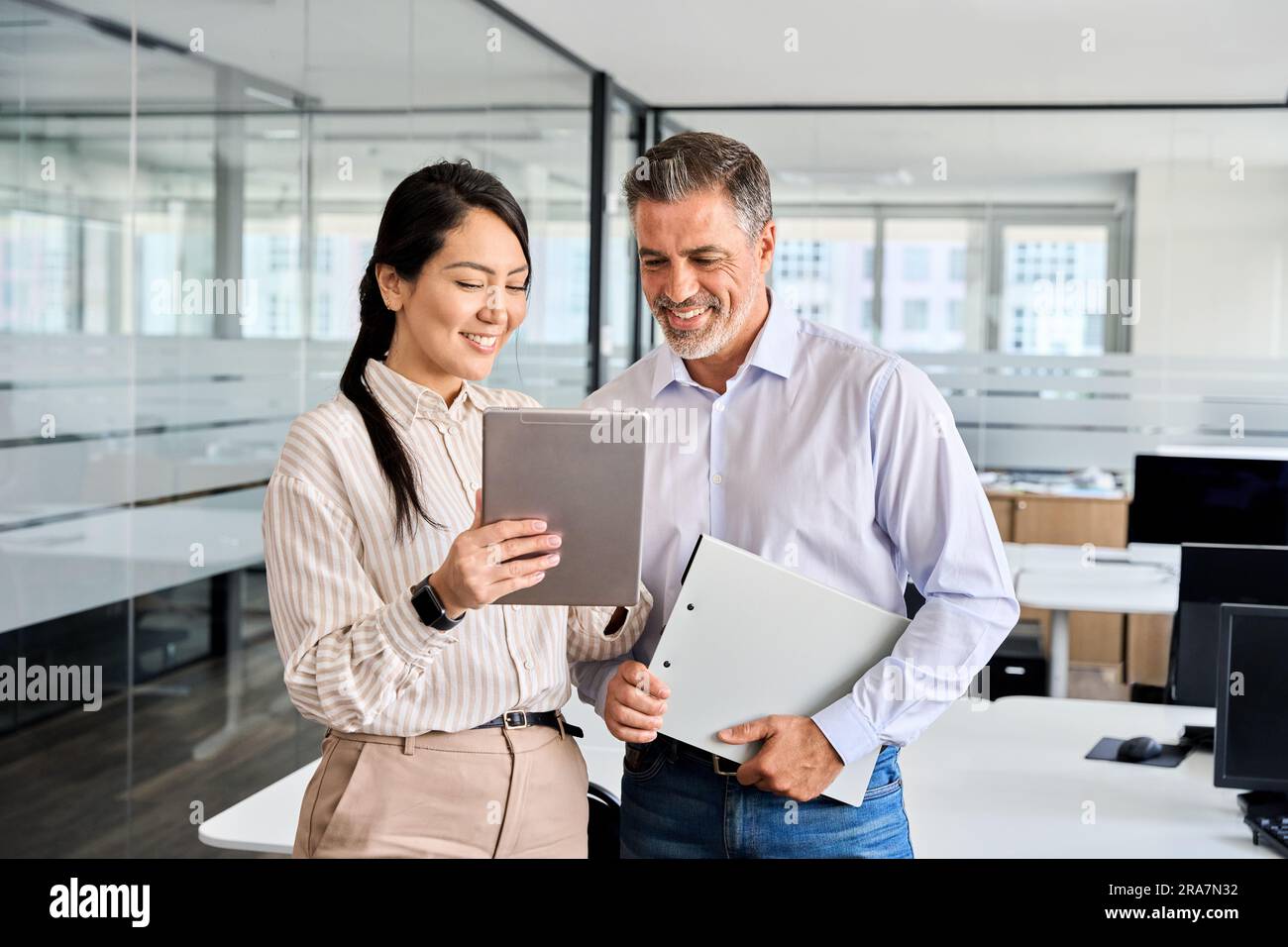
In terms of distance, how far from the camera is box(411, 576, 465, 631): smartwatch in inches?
46.9

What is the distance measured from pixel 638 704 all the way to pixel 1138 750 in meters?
1.60

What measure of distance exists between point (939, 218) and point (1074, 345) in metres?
A: 1.05

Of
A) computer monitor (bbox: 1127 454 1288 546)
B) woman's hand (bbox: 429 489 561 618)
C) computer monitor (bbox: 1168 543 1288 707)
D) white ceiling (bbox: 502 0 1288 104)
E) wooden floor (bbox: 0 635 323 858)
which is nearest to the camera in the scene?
woman's hand (bbox: 429 489 561 618)

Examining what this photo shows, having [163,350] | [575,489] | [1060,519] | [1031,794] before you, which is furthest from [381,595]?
[1060,519]

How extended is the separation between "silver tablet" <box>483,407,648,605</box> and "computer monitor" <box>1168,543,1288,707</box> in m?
1.90

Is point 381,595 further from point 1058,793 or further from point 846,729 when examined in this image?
point 1058,793

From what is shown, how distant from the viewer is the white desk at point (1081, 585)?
4332 mm

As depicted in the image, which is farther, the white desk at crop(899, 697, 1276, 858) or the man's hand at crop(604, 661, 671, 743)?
the white desk at crop(899, 697, 1276, 858)

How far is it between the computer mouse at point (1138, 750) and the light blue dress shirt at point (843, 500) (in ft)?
4.07

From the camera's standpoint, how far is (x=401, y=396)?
1390mm

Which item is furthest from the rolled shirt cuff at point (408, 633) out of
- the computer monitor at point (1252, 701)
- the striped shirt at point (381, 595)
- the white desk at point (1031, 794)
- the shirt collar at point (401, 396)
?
the computer monitor at point (1252, 701)

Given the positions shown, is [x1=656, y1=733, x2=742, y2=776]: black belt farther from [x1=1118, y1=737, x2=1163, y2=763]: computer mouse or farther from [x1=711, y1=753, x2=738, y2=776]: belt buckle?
[x1=1118, y1=737, x2=1163, y2=763]: computer mouse

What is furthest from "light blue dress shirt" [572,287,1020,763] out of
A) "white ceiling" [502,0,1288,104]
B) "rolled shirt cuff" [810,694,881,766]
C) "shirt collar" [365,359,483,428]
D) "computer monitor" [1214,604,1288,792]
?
"white ceiling" [502,0,1288,104]
